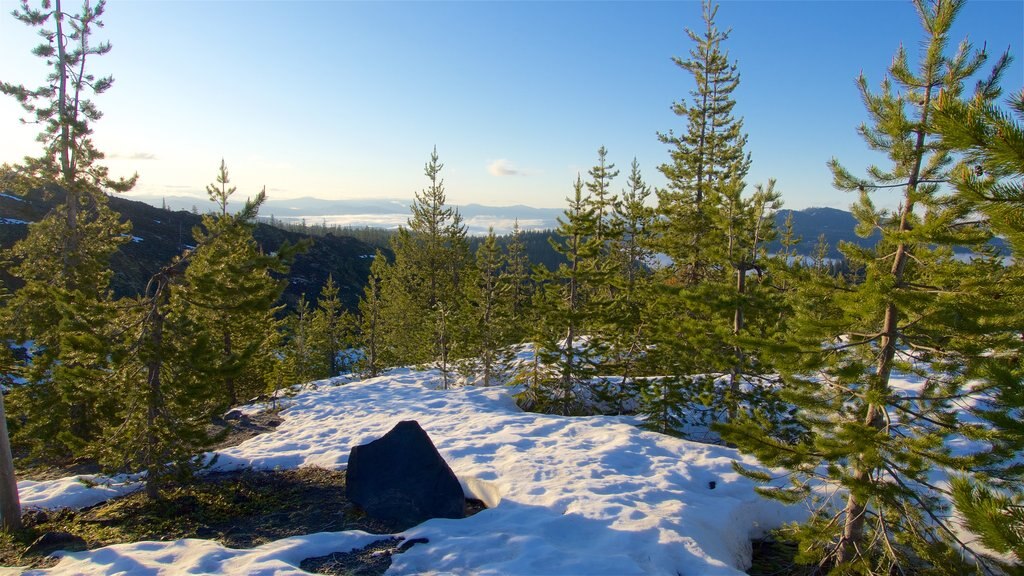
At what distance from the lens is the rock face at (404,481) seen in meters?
7.47

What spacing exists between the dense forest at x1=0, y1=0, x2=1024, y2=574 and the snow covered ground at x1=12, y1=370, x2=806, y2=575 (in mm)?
1036

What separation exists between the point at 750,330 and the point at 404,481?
7.98 metres

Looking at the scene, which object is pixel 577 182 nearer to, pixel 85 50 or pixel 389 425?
pixel 389 425

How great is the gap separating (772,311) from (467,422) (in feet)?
27.0

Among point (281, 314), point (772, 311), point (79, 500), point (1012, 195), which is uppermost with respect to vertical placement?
point (1012, 195)

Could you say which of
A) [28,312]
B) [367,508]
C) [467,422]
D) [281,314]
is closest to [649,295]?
[467,422]

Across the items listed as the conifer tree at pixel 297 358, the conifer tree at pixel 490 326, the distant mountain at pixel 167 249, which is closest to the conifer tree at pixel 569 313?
the conifer tree at pixel 490 326

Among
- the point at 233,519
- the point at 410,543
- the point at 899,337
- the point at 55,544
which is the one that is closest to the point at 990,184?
Answer: the point at 899,337

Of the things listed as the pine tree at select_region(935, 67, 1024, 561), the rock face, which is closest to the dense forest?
the pine tree at select_region(935, 67, 1024, 561)

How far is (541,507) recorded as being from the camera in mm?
7391

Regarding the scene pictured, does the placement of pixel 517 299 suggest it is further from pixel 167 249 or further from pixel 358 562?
pixel 167 249

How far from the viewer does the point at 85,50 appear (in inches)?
553

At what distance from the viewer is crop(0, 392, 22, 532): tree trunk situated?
8.11m

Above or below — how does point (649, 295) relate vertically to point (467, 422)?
above
